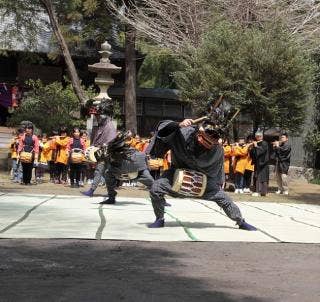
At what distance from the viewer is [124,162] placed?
1016 cm

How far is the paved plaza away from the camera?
7.34 m

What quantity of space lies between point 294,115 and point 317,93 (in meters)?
5.18

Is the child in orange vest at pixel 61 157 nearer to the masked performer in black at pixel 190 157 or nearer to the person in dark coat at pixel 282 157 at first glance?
the person in dark coat at pixel 282 157

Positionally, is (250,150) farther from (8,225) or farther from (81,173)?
(8,225)

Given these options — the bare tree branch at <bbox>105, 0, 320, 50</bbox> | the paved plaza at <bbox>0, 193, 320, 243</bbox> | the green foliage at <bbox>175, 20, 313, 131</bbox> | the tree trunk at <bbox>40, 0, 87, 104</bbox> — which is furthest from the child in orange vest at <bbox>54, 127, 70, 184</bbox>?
the bare tree branch at <bbox>105, 0, 320, 50</bbox>

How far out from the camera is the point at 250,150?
643 inches

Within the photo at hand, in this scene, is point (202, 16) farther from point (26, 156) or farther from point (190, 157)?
point (190, 157)

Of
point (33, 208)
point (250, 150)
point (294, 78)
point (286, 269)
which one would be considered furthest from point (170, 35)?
point (286, 269)

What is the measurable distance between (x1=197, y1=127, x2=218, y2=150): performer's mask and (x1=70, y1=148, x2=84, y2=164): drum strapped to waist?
864 centimetres

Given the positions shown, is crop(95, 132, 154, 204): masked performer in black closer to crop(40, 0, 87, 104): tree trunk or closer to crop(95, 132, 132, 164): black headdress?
crop(95, 132, 132, 164): black headdress

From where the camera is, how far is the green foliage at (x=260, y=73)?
59.0 ft

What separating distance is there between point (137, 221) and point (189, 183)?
1275 millimetres

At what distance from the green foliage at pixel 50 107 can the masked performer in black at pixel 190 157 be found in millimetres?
14623

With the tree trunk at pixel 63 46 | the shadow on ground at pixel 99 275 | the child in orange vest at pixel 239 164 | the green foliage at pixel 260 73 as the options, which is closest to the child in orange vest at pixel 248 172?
the child in orange vest at pixel 239 164
